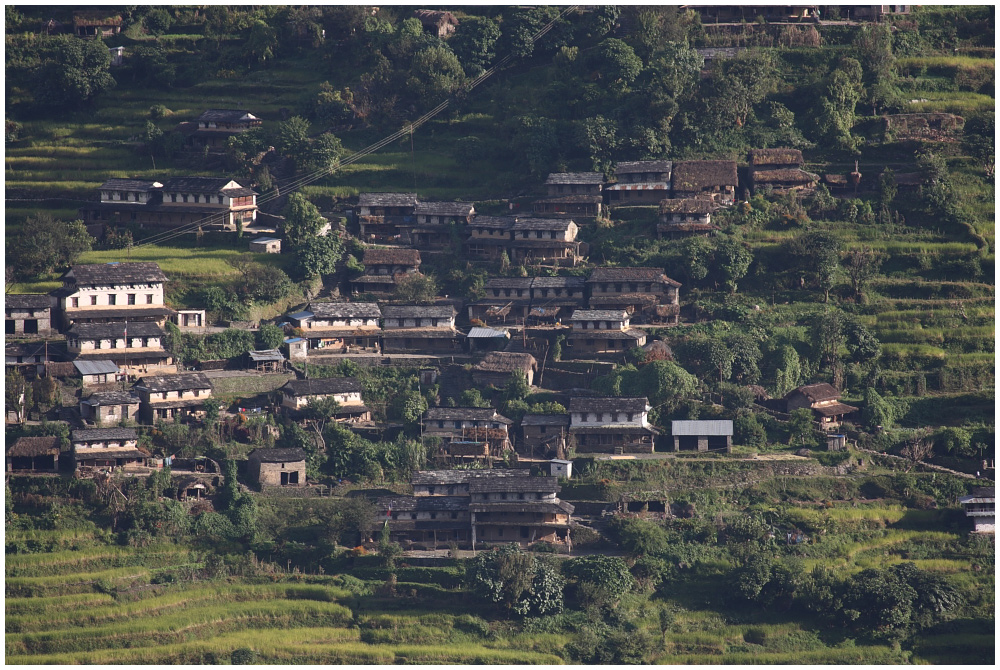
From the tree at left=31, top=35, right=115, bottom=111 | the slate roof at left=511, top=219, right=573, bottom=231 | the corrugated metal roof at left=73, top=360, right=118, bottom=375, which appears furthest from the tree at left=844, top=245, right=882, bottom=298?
the tree at left=31, top=35, right=115, bottom=111

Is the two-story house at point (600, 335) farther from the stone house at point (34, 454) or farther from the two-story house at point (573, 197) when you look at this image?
the stone house at point (34, 454)

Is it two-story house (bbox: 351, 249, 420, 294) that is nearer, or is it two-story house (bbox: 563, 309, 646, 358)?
two-story house (bbox: 563, 309, 646, 358)

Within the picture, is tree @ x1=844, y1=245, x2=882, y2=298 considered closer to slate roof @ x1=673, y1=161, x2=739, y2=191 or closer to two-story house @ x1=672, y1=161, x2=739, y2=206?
two-story house @ x1=672, y1=161, x2=739, y2=206

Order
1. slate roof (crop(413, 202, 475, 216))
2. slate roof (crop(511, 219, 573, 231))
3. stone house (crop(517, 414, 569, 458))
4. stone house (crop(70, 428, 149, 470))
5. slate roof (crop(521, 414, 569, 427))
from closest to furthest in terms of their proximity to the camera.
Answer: stone house (crop(70, 428, 149, 470)) < stone house (crop(517, 414, 569, 458)) < slate roof (crop(521, 414, 569, 427)) < slate roof (crop(511, 219, 573, 231)) < slate roof (crop(413, 202, 475, 216))

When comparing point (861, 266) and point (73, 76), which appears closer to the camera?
point (861, 266)

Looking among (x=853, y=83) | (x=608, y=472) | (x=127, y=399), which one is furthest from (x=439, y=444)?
(x=853, y=83)

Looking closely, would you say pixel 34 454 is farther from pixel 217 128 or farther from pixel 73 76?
pixel 73 76

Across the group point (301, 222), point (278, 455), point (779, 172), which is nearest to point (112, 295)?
point (301, 222)
